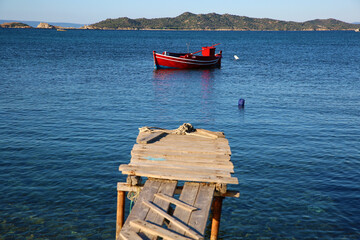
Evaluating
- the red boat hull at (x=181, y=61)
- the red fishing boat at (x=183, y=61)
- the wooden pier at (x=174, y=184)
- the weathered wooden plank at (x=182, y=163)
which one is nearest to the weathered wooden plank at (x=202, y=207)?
the wooden pier at (x=174, y=184)

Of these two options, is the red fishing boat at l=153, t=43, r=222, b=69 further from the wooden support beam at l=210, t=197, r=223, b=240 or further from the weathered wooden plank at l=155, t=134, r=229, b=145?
the wooden support beam at l=210, t=197, r=223, b=240

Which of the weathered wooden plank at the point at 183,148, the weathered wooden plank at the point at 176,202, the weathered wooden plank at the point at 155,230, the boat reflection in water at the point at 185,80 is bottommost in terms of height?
the boat reflection in water at the point at 185,80

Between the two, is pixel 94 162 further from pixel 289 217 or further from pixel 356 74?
pixel 356 74

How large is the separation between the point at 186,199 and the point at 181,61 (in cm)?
4798

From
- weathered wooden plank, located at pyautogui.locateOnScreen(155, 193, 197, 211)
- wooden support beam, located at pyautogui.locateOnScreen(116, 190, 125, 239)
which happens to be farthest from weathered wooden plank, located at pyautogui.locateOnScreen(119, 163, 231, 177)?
weathered wooden plank, located at pyautogui.locateOnScreen(155, 193, 197, 211)

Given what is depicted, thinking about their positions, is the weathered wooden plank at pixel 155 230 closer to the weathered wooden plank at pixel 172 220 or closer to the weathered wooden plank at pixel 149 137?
the weathered wooden plank at pixel 172 220

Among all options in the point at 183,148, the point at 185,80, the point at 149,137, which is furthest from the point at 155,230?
the point at 185,80

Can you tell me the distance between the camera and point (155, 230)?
7645mm

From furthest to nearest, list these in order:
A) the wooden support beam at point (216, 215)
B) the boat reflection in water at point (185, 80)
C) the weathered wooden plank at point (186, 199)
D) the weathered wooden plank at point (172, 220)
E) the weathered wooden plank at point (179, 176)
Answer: the boat reflection in water at point (185, 80) → the wooden support beam at point (216, 215) → the weathered wooden plank at point (179, 176) → the weathered wooden plank at point (186, 199) → the weathered wooden plank at point (172, 220)

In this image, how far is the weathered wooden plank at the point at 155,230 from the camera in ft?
24.5

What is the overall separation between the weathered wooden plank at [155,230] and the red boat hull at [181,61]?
157ft

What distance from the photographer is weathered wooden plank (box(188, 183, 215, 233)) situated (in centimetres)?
796

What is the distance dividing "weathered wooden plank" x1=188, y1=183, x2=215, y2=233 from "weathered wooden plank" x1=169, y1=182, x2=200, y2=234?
0.33 feet

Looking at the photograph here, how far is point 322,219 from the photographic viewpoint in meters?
13.1
